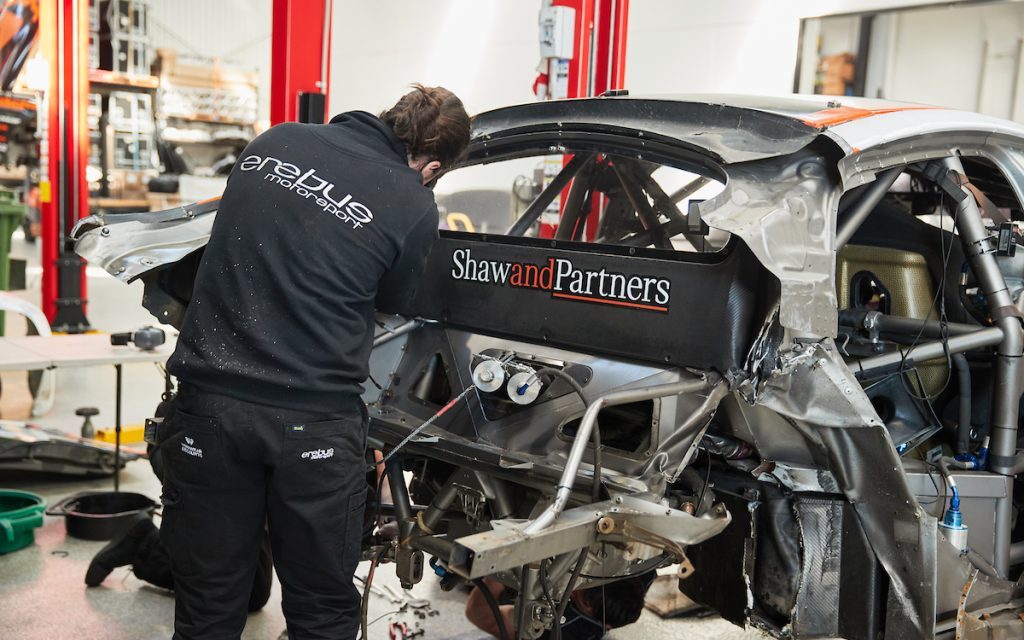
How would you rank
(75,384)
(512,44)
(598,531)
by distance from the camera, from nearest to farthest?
1. (598,531)
2. (75,384)
3. (512,44)

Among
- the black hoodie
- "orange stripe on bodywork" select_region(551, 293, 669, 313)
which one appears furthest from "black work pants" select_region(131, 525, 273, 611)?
"orange stripe on bodywork" select_region(551, 293, 669, 313)

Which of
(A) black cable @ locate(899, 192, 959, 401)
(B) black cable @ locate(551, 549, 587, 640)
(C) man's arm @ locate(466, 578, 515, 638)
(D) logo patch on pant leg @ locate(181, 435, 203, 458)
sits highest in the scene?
(A) black cable @ locate(899, 192, 959, 401)

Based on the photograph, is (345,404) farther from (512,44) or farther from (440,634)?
(512,44)

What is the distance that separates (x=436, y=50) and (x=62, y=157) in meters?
4.81

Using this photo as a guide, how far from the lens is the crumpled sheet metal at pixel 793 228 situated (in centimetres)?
221

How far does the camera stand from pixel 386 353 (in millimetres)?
3045

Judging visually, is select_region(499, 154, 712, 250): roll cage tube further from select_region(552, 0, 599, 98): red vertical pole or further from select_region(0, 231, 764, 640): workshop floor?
select_region(552, 0, 599, 98): red vertical pole

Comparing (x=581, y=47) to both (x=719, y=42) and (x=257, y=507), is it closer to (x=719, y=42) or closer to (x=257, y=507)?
(x=719, y=42)

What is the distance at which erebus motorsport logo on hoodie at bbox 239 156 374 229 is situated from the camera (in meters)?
2.21

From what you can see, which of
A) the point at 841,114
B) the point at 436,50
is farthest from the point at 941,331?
the point at 436,50

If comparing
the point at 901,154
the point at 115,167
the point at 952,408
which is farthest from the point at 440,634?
the point at 115,167

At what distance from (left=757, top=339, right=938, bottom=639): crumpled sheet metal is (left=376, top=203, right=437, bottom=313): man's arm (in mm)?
870

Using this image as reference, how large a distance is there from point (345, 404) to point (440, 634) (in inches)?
57.1

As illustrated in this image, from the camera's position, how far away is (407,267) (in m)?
2.33
